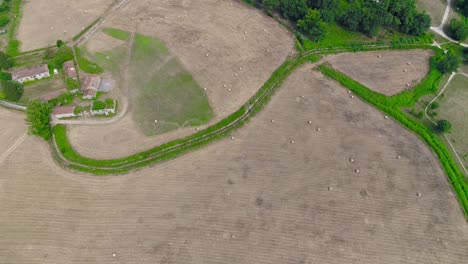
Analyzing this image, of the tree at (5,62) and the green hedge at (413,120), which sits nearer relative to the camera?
the green hedge at (413,120)

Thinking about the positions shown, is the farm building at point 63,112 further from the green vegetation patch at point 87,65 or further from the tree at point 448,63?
the tree at point 448,63

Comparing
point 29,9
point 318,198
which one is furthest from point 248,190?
point 29,9

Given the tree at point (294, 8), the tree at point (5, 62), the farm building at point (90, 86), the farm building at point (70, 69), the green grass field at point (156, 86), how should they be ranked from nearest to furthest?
1. the green grass field at point (156, 86)
2. the farm building at point (90, 86)
3. the farm building at point (70, 69)
4. the tree at point (5, 62)
5. the tree at point (294, 8)

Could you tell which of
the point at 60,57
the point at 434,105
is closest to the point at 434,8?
the point at 434,105

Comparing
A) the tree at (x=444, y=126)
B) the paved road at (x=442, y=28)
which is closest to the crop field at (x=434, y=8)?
the paved road at (x=442, y=28)

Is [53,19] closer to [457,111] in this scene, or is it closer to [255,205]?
[255,205]

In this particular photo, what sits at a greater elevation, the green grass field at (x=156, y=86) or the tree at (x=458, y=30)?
Result: the tree at (x=458, y=30)
